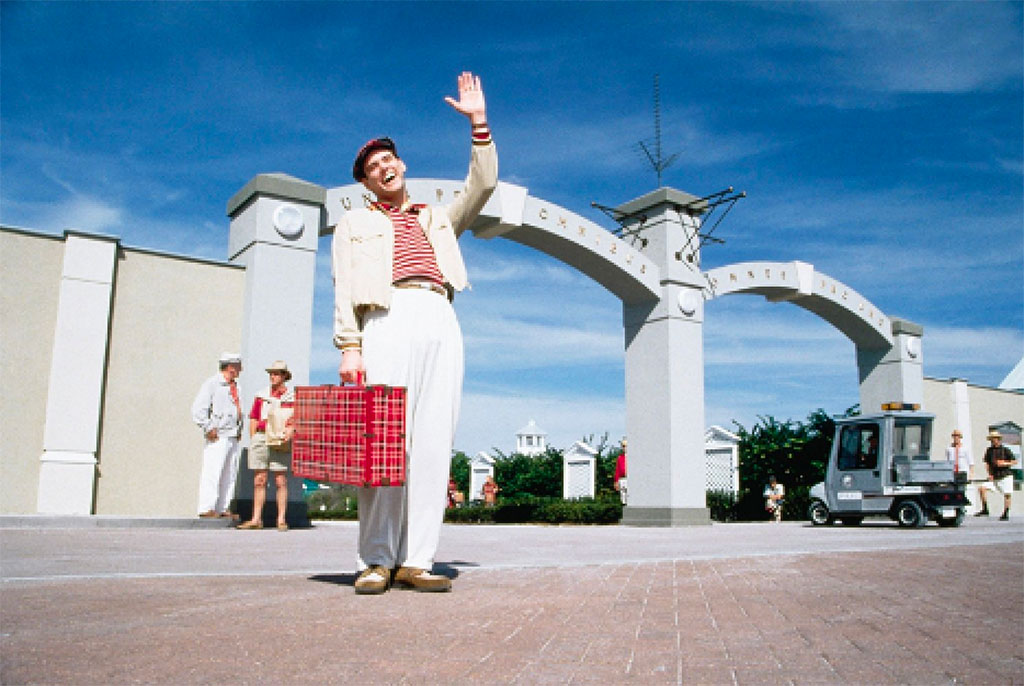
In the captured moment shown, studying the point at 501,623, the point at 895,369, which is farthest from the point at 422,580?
the point at 895,369

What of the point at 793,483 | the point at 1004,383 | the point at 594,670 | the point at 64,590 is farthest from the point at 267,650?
the point at 1004,383

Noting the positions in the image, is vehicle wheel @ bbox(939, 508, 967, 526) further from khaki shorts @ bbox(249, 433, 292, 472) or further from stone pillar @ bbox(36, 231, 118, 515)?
stone pillar @ bbox(36, 231, 118, 515)

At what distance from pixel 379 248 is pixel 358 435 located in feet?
3.04

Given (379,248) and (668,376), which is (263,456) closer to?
(379,248)

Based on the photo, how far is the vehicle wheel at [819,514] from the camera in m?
13.6

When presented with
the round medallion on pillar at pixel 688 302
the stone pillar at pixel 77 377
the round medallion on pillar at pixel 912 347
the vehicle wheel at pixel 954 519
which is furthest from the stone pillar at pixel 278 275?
the round medallion on pillar at pixel 912 347

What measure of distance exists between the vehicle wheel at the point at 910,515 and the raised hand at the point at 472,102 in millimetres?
11376

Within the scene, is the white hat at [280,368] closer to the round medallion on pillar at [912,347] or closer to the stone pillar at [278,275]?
the stone pillar at [278,275]

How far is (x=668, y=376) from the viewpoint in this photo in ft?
44.5

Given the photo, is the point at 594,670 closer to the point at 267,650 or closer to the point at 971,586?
the point at 267,650

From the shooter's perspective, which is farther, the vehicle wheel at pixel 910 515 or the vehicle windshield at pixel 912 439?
the vehicle windshield at pixel 912 439

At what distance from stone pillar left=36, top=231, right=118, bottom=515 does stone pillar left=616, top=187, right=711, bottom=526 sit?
8581mm

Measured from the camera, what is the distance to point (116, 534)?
267 inches

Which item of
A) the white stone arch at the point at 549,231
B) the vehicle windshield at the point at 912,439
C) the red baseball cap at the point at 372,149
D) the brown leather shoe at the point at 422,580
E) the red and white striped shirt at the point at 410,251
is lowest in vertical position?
the brown leather shoe at the point at 422,580
